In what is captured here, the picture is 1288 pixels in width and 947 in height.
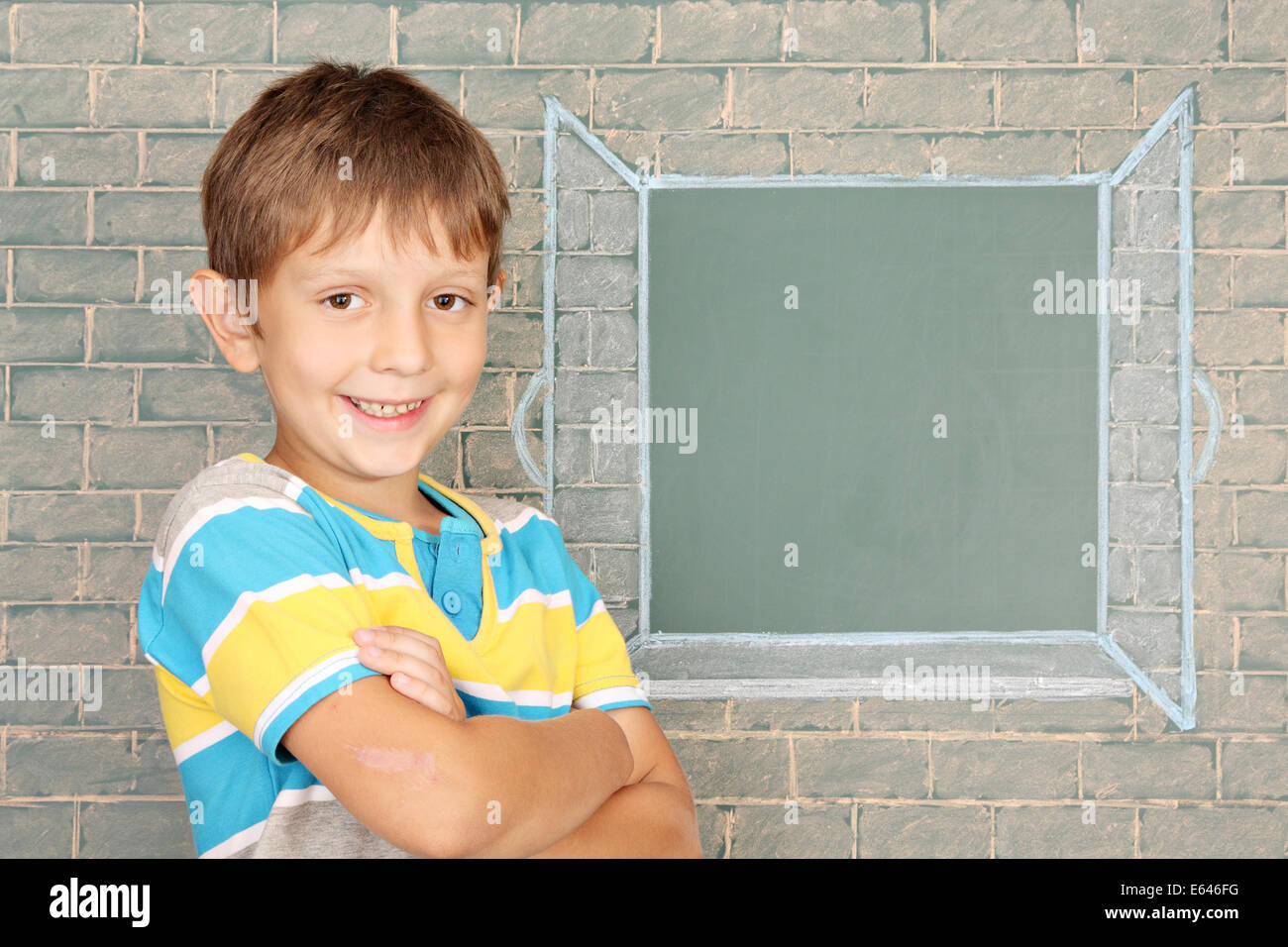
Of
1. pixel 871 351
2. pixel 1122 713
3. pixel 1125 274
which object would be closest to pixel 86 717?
pixel 871 351

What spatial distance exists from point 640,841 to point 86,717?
1.50 m

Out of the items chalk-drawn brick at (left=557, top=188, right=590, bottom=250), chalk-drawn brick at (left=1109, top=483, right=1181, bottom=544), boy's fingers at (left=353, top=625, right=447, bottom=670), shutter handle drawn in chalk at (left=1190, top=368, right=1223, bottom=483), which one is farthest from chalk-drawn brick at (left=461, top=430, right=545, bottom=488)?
shutter handle drawn in chalk at (left=1190, top=368, right=1223, bottom=483)

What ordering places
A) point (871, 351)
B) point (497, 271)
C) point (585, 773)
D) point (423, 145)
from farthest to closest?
1. point (871, 351)
2. point (497, 271)
3. point (423, 145)
4. point (585, 773)

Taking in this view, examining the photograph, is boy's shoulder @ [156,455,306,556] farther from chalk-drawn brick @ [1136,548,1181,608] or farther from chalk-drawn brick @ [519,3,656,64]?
chalk-drawn brick @ [1136,548,1181,608]

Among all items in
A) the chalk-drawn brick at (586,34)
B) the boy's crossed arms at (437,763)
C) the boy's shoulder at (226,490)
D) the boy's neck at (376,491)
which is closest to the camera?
the boy's crossed arms at (437,763)

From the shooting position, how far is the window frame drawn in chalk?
2107mm

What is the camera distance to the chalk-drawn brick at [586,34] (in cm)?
210

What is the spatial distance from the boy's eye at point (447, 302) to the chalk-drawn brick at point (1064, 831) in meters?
1.46

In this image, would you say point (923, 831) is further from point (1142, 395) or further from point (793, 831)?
point (1142, 395)

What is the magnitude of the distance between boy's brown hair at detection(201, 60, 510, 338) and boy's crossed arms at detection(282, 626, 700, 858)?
506mm

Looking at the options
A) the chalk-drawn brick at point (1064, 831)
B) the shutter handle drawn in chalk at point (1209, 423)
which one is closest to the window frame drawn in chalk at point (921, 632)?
the shutter handle drawn in chalk at point (1209, 423)

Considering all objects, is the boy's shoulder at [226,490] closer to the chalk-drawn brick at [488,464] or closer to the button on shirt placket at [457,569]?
the button on shirt placket at [457,569]
